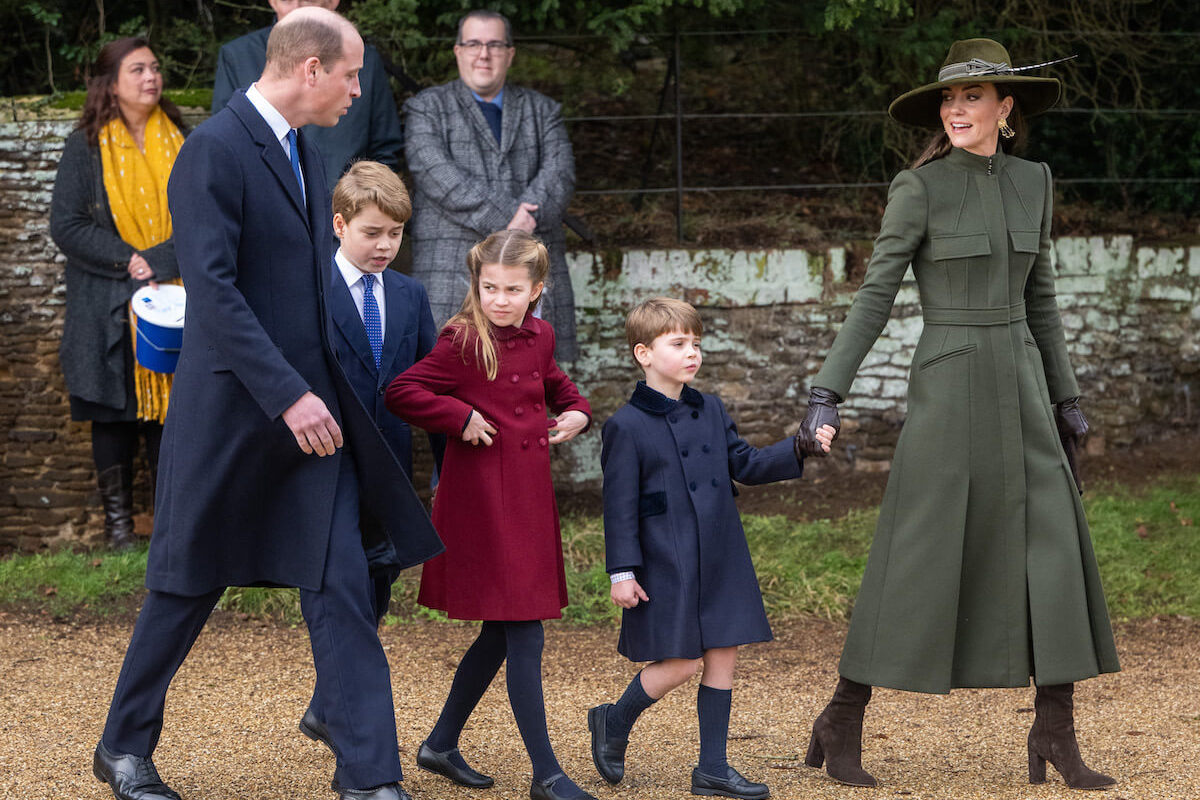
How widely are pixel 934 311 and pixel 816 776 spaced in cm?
134

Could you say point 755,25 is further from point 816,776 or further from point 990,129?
point 816,776

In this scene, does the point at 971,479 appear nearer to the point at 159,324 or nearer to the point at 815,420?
the point at 815,420

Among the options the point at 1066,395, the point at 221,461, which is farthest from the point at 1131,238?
the point at 221,461

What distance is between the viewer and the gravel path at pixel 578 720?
152 inches

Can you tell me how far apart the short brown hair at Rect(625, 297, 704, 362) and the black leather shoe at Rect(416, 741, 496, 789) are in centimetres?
125

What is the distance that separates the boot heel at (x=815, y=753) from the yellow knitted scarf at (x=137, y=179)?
11.6 ft

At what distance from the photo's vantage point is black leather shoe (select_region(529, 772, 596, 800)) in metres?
3.61

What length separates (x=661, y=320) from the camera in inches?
150

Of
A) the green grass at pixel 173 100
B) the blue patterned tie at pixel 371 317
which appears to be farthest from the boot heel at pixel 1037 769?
the green grass at pixel 173 100

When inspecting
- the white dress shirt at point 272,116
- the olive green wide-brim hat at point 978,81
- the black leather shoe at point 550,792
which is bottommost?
the black leather shoe at point 550,792

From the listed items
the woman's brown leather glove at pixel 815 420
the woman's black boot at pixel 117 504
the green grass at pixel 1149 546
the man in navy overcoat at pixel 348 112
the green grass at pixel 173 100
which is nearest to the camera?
the woman's brown leather glove at pixel 815 420

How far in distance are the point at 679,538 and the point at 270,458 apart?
1.08m

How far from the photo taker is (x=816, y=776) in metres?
3.97

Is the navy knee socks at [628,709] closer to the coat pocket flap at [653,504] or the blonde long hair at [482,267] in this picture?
the coat pocket flap at [653,504]
